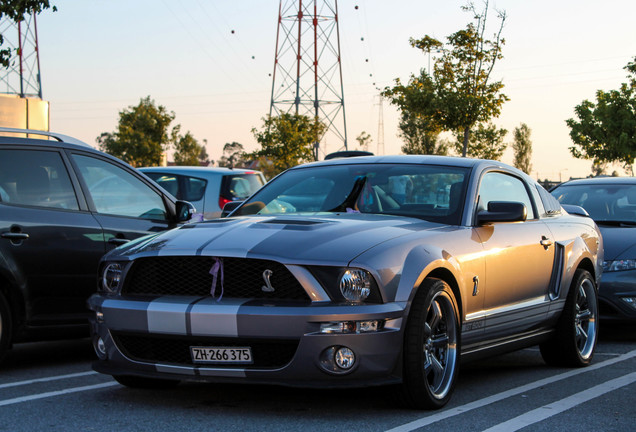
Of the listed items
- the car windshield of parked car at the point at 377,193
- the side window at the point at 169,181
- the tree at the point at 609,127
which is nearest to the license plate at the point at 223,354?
the car windshield of parked car at the point at 377,193

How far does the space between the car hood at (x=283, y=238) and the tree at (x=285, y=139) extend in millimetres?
55880

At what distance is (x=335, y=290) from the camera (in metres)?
4.79

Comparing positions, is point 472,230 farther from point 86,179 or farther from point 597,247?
point 86,179

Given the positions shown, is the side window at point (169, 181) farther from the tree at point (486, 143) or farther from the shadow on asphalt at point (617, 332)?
the tree at point (486, 143)

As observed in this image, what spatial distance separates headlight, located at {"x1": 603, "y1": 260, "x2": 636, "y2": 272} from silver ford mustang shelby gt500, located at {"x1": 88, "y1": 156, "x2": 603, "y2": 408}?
9.02 ft

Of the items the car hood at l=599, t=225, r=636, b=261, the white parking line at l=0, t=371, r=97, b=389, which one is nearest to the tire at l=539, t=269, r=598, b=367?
the car hood at l=599, t=225, r=636, b=261

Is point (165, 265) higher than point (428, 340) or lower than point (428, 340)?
higher

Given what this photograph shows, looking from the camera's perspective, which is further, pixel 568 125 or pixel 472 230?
pixel 568 125

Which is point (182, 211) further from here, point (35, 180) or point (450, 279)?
point (450, 279)

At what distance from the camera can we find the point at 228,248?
4961 mm

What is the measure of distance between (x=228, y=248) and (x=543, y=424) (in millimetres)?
1872

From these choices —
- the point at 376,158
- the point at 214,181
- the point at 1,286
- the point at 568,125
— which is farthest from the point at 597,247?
the point at 568,125

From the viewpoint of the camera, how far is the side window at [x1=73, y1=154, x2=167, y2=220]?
7.33 metres

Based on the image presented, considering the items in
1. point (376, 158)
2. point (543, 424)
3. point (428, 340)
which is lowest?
point (543, 424)
